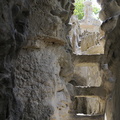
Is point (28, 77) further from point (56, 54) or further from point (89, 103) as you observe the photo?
point (89, 103)

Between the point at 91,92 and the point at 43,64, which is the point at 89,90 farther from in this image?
the point at 43,64

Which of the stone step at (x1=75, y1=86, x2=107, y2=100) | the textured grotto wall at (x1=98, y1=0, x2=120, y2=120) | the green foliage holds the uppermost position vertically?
the green foliage

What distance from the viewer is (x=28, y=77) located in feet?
23.0

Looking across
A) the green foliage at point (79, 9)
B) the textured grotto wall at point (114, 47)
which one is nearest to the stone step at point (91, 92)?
the textured grotto wall at point (114, 47)

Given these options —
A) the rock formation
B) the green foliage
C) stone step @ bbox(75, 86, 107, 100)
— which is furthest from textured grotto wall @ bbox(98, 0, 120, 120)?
the green foliage

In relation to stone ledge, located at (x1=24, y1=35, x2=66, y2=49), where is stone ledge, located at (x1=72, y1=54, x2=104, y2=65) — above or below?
below

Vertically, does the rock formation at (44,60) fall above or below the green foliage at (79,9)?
below

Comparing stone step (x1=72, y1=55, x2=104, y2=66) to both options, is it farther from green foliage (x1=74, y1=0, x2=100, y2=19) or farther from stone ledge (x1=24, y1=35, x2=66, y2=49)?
green foliage (x1=74, y1=0, x2=100, y2=19)

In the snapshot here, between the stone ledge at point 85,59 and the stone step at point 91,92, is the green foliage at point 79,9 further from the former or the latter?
the stone step at point 91,92

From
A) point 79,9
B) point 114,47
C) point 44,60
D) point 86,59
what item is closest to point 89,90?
point 86,59

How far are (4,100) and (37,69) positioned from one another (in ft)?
9.80

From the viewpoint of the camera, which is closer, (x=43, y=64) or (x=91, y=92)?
Answer: (x=43, y=64)

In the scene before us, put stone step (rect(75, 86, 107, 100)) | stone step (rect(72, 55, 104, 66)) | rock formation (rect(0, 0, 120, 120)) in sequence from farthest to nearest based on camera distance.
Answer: stone step (rect(72, 55, 104, 66)) → stone step (rect(75, 86, 107, 100)) → rock formation (rect(0, 0, 120, 120))

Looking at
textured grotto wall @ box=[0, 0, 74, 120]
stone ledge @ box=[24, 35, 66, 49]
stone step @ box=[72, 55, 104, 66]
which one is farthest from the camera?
stone step @ box=[72, 55, 104, 66]
